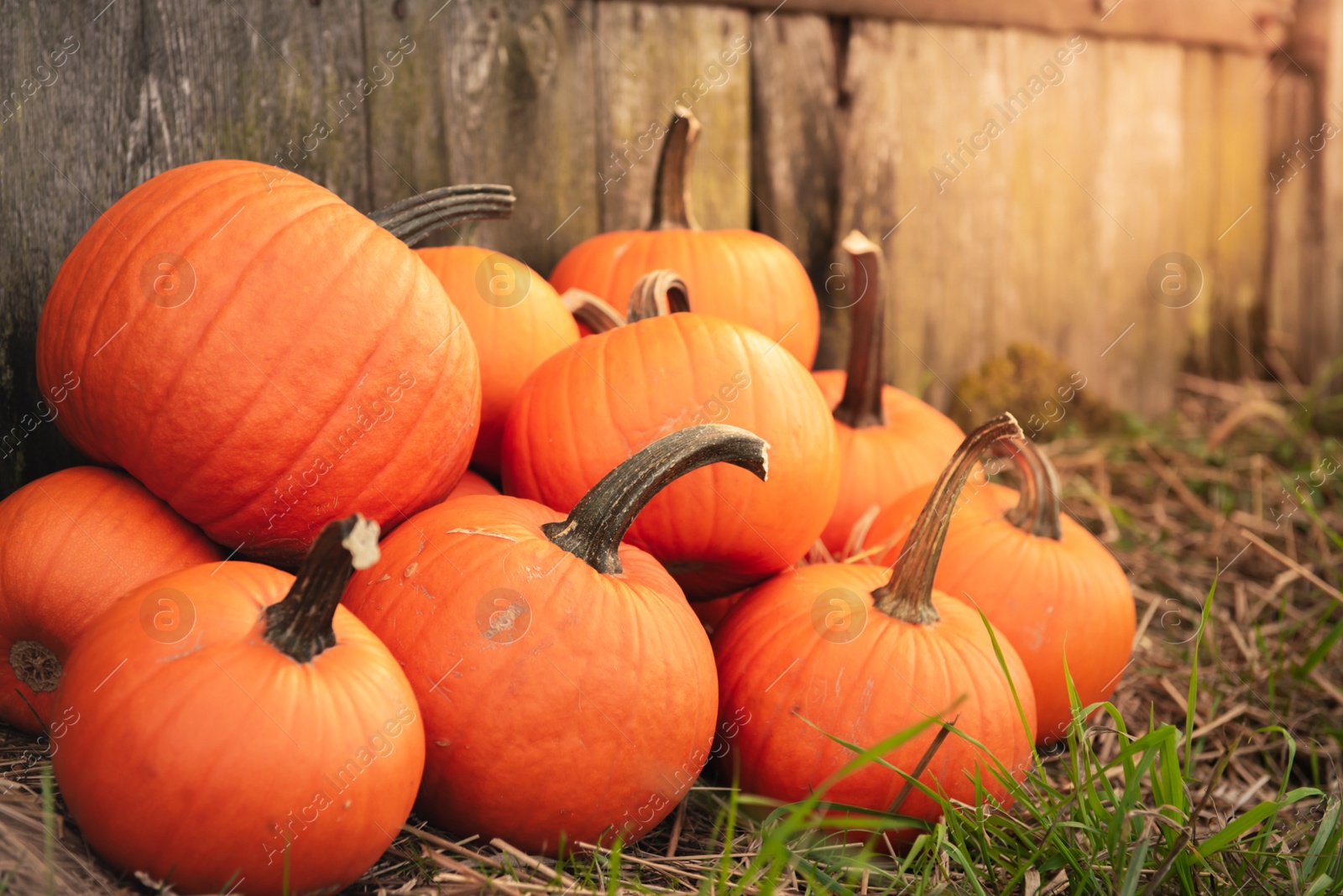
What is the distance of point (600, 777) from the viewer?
136cm

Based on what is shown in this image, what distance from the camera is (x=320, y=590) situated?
113 centimetres

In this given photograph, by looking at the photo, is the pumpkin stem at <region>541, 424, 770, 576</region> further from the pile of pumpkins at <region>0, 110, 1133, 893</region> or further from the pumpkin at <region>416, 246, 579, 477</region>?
the pumpkin at <region>416, 246, 579, 477</region>

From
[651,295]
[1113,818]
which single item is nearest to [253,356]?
[651,295]

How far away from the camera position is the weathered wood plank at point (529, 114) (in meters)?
2.32

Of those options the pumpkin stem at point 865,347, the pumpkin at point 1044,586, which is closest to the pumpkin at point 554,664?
the pumpkin at point 1044,586

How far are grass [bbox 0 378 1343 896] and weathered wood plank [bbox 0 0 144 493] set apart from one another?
60 centimetres

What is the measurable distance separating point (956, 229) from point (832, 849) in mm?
2415

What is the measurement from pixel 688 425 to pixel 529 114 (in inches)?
45.6

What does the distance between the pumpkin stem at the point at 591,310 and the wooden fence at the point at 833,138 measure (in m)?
0.48

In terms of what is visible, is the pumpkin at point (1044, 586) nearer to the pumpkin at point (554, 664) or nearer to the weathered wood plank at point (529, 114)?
the pumpkin at point (554, 664)

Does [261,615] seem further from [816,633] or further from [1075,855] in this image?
[1075,855]

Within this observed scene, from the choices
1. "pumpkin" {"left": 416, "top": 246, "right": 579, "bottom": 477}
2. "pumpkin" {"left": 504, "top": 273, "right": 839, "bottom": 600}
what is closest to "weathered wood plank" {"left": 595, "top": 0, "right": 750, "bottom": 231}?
"pumpkin" {"left": 416, "top": 246, "right": 579, "bottom": 477}

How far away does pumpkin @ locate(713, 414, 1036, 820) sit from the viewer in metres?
1.52

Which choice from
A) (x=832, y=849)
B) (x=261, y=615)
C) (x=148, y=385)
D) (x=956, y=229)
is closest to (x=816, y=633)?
(x=832, y=849)
